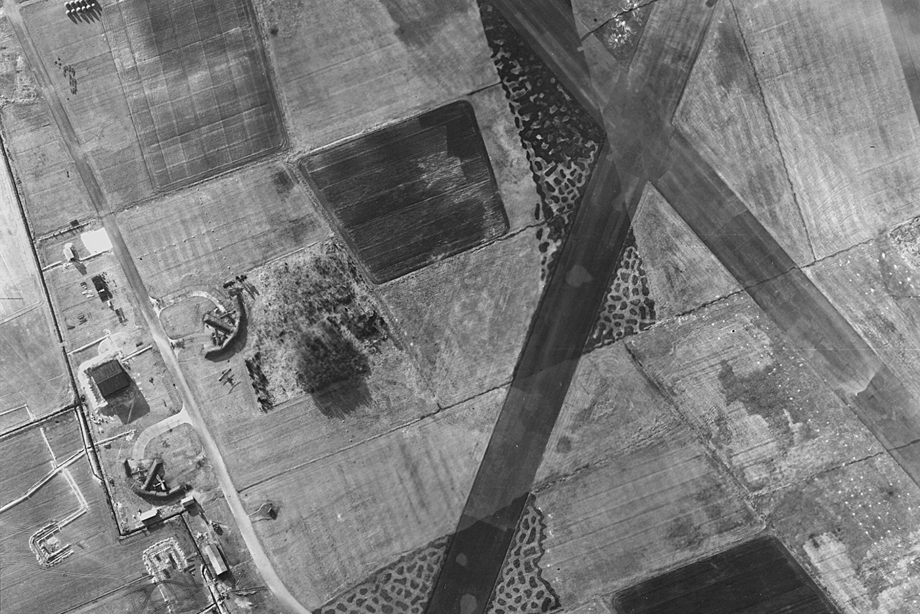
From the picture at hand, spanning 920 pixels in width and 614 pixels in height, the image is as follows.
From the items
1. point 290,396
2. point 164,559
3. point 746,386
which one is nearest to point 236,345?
point 290,396

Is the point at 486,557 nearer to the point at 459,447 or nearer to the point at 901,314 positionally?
the point at 459,447

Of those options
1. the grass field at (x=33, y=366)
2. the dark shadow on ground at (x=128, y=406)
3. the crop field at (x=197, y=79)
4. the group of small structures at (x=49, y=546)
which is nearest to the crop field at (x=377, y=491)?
the dark shadow on ground at (x=128, y=406)

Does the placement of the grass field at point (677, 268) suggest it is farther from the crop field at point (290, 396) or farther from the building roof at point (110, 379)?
the building roof at point (110, 379)

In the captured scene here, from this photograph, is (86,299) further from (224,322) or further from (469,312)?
(469,312)

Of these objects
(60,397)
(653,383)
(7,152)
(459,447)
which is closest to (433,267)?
(459,447)

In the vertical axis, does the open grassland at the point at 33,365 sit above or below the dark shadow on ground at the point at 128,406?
above
